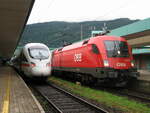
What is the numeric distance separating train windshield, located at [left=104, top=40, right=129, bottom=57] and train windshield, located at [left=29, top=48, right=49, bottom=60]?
4.93 m

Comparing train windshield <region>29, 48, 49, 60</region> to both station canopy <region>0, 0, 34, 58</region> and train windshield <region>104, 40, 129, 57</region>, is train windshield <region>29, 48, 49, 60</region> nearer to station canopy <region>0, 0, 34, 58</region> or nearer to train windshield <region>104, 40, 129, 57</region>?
station canopy <region>0, 0, 34, 58</region>

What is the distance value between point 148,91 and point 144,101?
3.78 meters

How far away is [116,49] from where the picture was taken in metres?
15.4

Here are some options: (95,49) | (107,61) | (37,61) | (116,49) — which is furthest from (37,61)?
(116,49)

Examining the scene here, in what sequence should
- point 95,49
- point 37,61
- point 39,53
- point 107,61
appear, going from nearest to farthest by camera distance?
1. point 107,61
2. point 95,49
3. point 37,61
4. point 39,53

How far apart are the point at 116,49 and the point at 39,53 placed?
5771mm

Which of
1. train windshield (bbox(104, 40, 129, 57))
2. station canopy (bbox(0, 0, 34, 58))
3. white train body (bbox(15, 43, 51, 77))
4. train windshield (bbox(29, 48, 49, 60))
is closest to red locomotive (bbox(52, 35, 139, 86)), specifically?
train windshield (bbox(104, 40, 129, 57))

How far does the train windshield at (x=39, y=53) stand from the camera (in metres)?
18.0

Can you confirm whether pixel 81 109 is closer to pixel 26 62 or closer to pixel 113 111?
pixel 113 111

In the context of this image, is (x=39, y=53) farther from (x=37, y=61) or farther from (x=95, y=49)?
(x=95, y=49)

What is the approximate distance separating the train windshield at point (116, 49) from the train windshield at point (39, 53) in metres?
4.93

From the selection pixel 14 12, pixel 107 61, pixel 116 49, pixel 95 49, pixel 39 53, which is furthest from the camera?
pixel 14 12

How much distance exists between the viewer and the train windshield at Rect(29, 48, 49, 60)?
59.0 ft

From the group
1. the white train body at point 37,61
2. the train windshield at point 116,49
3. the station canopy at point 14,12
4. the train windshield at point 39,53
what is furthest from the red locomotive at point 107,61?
the station canopy at point 14,12
